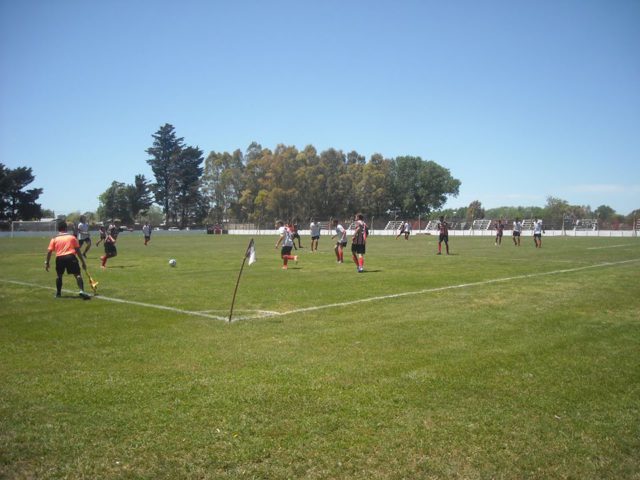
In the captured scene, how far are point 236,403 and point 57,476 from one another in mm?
1722

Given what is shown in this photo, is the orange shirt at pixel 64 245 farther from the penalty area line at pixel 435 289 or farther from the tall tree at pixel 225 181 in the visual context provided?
the tall tree at pixel 225 181

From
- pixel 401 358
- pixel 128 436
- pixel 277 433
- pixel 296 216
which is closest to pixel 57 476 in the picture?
pixel 128 436

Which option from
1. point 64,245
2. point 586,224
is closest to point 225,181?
point 586,224

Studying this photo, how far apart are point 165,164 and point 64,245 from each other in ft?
314

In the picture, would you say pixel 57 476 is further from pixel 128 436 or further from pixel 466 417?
pixel 466 417

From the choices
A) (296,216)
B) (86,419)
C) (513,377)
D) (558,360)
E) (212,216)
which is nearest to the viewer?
(86,419)

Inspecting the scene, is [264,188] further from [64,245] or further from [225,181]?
[64,245]

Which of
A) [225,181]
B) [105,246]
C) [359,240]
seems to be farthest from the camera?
[225,181]

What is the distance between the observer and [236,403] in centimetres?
512

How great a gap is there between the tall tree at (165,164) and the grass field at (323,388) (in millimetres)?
95016

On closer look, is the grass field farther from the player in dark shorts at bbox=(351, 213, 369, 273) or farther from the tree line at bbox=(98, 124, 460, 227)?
the tree line at bbox=(98, 124, 460, 227)

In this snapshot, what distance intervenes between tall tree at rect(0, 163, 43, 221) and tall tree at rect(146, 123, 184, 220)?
26029 mm

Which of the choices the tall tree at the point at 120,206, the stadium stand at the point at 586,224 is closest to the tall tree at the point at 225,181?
the tall tree at the point at 120,206

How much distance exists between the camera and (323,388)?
5547 mm
